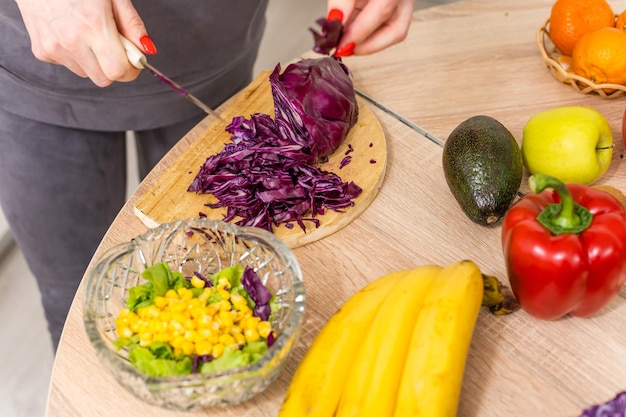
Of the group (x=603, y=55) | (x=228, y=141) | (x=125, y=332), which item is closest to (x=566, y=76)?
(x=603, y=55)

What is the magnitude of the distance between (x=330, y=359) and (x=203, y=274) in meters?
0.36

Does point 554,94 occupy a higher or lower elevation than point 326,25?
lower

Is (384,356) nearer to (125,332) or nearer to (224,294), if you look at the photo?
(224,294)

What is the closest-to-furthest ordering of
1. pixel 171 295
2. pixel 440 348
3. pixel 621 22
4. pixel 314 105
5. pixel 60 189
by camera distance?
pixel 440 348, pixel 171 295, pixel 314 105, pixel 621 22, pixel 60 189

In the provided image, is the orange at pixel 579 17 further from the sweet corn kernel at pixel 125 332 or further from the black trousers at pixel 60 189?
the sweet corn kernel at pixel 125 332

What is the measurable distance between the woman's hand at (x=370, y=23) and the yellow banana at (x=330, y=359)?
486 mm

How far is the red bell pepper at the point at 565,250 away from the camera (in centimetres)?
110

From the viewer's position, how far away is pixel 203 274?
1.30 m

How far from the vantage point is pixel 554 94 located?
5.60 ft

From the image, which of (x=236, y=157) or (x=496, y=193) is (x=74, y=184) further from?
(x=496, y=193)

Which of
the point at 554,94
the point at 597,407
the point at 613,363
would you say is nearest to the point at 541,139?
the point at 554,94

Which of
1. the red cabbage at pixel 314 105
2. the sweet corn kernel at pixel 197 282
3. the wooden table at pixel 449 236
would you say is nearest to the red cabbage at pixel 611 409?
the wooden table at pixel 449 236

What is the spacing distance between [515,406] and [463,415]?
9 cm

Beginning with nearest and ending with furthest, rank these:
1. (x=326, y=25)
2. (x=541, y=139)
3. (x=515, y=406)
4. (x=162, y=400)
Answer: (x=162, y=400), (x=515, y=406), (x=326, y=25), (x=541, y=139)
